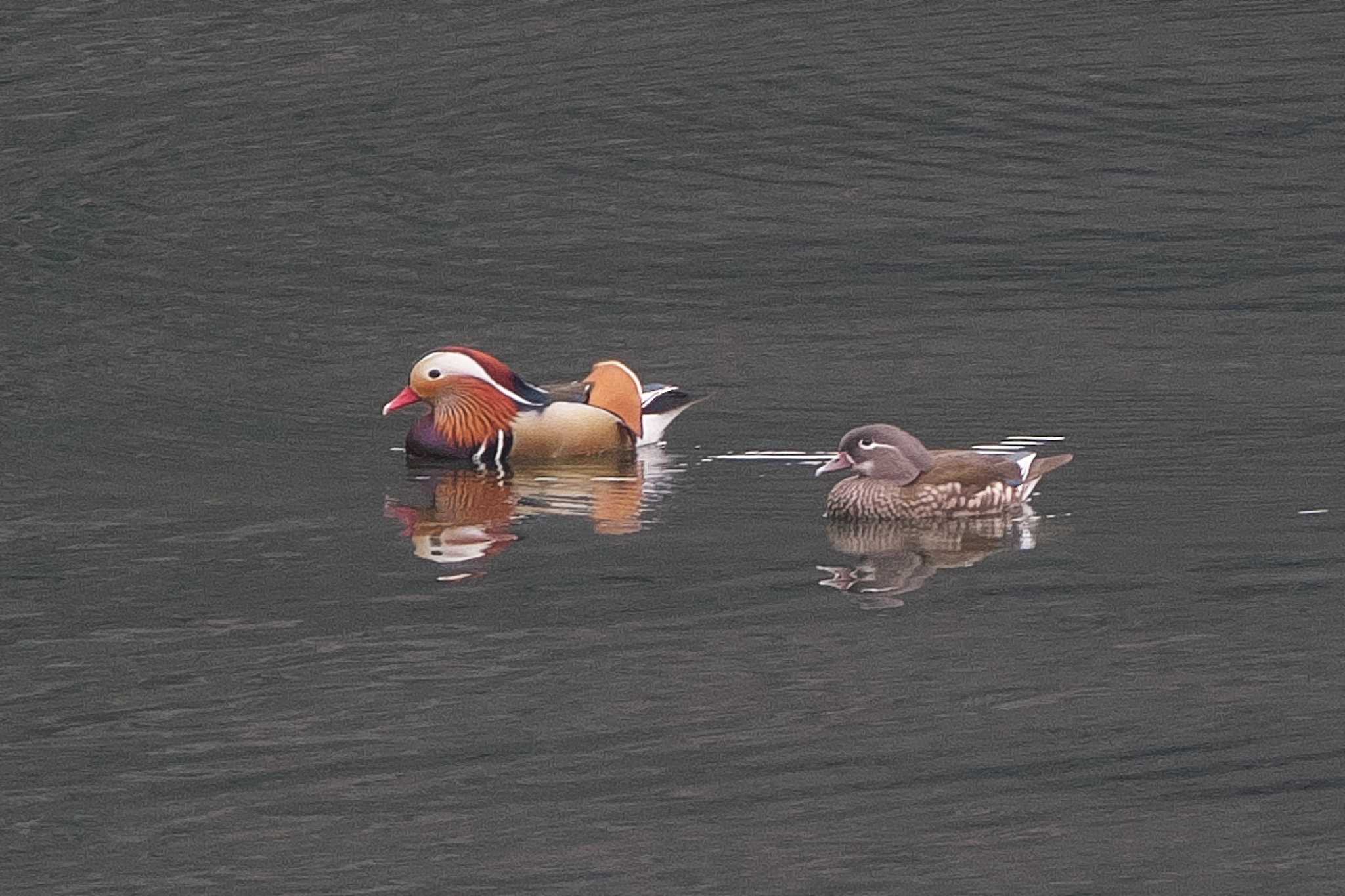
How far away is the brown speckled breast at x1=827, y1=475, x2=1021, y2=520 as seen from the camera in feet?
38.6

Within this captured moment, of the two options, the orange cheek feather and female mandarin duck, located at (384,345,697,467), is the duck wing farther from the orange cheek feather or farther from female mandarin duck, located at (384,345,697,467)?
the orange cheek feather

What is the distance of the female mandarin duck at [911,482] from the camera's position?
11.8m

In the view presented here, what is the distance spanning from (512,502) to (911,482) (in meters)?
1.95

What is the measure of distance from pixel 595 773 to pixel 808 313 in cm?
971

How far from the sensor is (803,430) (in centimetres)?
1441

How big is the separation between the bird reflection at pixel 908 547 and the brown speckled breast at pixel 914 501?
42mm

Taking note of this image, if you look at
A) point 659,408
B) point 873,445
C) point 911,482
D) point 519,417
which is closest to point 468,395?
point 519,417

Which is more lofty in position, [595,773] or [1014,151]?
[1014,151]

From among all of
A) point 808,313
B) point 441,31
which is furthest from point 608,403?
point 441,31

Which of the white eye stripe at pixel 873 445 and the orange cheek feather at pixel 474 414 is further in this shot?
the orange cheek feather at pixel 474 414

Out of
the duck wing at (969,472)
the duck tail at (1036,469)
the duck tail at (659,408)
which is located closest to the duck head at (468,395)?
the duck tail at (659,408)

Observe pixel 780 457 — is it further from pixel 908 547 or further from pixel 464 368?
pixel 908 547

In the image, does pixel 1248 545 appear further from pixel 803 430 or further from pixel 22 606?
pixel 22 606

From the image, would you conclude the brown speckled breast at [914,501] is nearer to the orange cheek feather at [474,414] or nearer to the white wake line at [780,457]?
the white wake line at [780,457]
